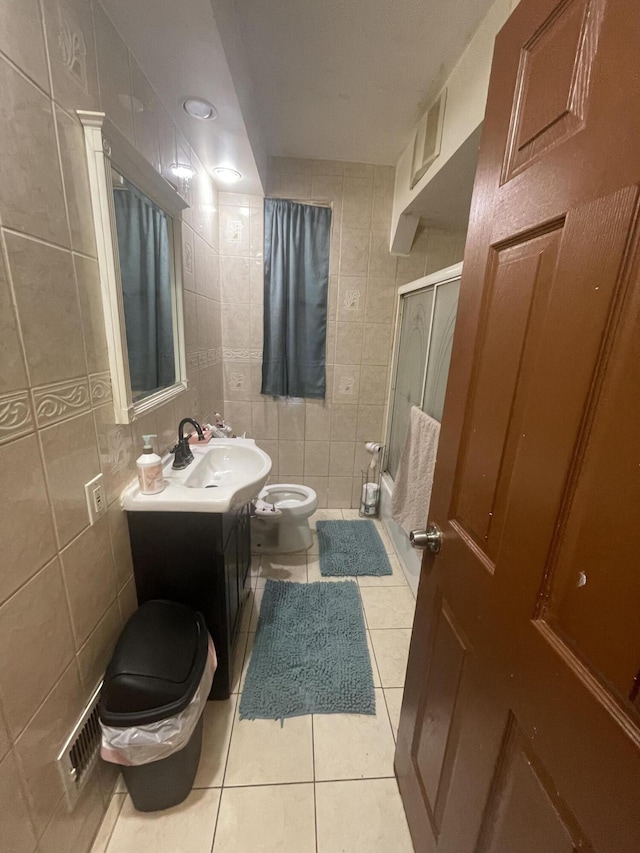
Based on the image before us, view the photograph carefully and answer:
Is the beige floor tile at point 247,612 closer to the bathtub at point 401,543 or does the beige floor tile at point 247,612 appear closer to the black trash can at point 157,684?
the black trash can at point 157,684

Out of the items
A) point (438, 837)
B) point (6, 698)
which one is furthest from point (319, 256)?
point (438, 837)

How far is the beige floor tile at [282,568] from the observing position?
203 cm

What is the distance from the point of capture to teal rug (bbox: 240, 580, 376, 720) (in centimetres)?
135

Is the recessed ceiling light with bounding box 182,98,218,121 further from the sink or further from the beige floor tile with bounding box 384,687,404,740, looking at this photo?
the beige floor tile with bounding box 384,687,404,740

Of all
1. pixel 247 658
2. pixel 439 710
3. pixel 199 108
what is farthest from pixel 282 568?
pixel 199 108

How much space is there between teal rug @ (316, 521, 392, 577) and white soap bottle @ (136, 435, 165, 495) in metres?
1.30

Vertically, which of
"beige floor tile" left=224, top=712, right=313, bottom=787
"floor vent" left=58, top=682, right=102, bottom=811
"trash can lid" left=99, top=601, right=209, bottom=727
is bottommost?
"beige floor tile" left=224, top=712, right=313, bottom=787

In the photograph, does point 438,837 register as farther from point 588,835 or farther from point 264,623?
point 264,623

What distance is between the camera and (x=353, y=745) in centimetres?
123

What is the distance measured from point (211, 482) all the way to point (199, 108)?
149 centimetres

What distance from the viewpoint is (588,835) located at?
0.41m

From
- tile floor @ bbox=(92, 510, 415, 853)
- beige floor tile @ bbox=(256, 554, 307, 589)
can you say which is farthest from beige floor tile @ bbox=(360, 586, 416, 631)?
beige floor tile @ bbox=(256, 554, 307, 589)

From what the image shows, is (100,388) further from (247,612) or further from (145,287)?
(247,612)

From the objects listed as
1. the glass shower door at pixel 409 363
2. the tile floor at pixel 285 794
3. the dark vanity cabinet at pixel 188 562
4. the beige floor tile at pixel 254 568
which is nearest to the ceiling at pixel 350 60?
the glass shower door at pixel 409 363
